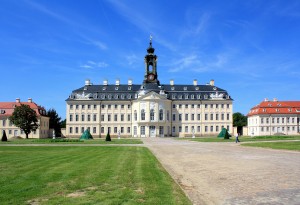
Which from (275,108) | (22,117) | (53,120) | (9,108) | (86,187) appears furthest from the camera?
(53,120)

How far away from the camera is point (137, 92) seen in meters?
75.9

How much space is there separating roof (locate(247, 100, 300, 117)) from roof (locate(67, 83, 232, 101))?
10471mm

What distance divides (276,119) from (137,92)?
121 feet

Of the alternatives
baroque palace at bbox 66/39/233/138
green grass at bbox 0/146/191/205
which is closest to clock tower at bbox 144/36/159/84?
baroque palace at bbox 66/39/233/138

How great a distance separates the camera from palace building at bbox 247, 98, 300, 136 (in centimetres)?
8025

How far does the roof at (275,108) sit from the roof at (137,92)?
10471mm

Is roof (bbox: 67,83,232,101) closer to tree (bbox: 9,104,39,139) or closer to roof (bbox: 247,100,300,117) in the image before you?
roof (bbox: 247,100,300,117)

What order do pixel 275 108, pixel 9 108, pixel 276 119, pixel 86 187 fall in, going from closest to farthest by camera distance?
pixel 86 187 → pixel 9 108 → pixel 276 119 → pixel 275 108

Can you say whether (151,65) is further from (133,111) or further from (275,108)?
(275,108)

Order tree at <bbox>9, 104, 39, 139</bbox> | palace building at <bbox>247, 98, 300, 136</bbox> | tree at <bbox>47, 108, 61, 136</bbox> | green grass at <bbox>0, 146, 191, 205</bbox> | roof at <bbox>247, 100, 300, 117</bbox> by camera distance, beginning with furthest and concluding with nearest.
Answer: tree at <bbox>47, 108, 61, 136</bbox>, roof at <bbox>247, 100, 300, 117</bbox>, palace building at <bbox>247, 98, 300, 136</bbox>, tree at <bbox>9, 104, 39, 139</bbox>, green grass at <bbox>0, 146, 191, 205</bbox>

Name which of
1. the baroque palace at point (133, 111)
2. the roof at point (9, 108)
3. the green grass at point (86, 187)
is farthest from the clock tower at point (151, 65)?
the green grass at point (86, 187)

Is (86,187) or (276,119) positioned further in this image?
(276,119)

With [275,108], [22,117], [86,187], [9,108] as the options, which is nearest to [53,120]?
[9,108]

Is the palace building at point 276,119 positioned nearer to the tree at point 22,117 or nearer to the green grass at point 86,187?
the tree at point 22,117
